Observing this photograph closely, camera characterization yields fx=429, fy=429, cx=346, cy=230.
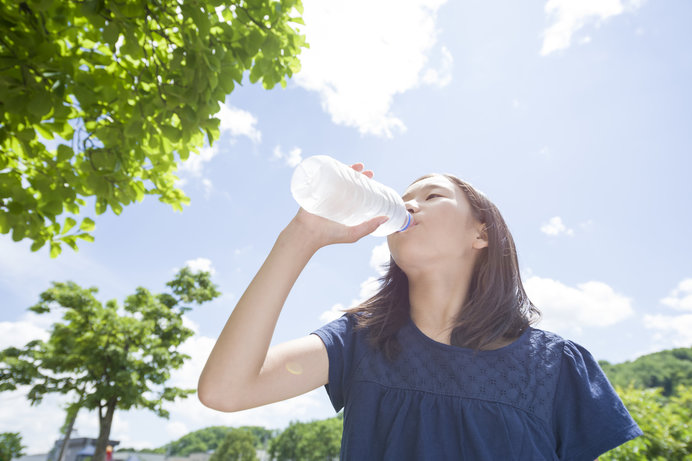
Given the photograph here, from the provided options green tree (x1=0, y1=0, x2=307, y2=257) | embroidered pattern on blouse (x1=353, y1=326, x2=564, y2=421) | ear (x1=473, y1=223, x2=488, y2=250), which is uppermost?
green tree (x1=0, y1=0, x2=307, y2=257)

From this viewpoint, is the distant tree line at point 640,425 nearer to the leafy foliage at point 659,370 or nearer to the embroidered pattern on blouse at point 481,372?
the leafy foliage at point 659,370

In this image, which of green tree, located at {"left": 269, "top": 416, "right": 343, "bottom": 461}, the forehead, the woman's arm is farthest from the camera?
green tree, located at {"left": 269, "top": 416, "right": 343, "bottom": 461}

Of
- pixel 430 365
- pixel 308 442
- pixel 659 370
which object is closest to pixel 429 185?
pixel 430 365

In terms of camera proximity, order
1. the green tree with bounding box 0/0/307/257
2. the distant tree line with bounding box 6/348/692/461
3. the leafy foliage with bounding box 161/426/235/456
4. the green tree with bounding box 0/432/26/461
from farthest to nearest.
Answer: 1. the leafy foliage with bounding box 161/426/235/456
2. the green tree with bounding box 0/432/26/461
3. the distant tree line with bounding box 6/348/692/461
4. the green tree with bounding box 0/0/307/257

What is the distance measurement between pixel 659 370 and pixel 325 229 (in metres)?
75.7

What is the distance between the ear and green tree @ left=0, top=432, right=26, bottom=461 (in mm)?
22209

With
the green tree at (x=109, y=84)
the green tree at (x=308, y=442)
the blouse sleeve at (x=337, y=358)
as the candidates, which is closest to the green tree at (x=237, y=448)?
the green tree at (x=308, y=442)

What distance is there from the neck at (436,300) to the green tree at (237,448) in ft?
176

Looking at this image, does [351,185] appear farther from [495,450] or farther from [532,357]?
[495,450]

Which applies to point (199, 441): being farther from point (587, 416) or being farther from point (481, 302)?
point (587, 416)

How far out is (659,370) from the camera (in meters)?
60.1

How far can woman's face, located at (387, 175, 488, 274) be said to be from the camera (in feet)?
Result: 6.47

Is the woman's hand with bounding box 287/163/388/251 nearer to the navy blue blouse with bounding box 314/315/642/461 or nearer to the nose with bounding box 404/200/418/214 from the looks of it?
the nose with bounding box 404/200/418/214

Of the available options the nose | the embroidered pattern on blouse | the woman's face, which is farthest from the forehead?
the embroidered pattern on blouse
